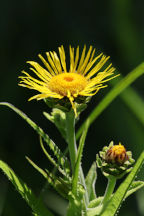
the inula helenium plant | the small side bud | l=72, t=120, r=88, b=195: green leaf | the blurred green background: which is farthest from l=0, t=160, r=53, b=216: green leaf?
the blurred green background

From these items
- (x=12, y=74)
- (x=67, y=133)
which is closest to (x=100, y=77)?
(x=67, y=133)

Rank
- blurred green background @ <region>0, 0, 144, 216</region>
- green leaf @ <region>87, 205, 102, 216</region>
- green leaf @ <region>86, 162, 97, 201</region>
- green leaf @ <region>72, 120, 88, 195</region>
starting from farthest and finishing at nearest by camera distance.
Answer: blurred green background @ <region>0, 0, 144, 216</region> → green leaf @ <region>86, 162, 97, 201</region> → green leaf @ <region>87, 205, 102, 216</region> → green leaf @ <region>72, 120, 88, 195</region>

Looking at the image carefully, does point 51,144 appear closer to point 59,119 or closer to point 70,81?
point 59,119

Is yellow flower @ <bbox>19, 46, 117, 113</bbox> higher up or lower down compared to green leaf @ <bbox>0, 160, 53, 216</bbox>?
higher up

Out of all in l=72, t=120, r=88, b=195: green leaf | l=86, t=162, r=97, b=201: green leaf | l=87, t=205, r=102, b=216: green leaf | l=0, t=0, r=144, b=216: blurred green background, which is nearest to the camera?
l=72, t=120, r=88, b=195: green leaf

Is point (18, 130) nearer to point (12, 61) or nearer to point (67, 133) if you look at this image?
point (12, 61)

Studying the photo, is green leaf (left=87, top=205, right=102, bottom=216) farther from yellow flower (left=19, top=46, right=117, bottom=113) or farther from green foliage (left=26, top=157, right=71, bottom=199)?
yellow flower (left=19, top=46, right=117, bottom=113)

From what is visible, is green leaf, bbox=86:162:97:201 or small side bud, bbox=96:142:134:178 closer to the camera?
small side bud, bbox=96:142:134:178

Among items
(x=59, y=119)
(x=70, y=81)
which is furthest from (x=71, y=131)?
(x=70, y=81)
